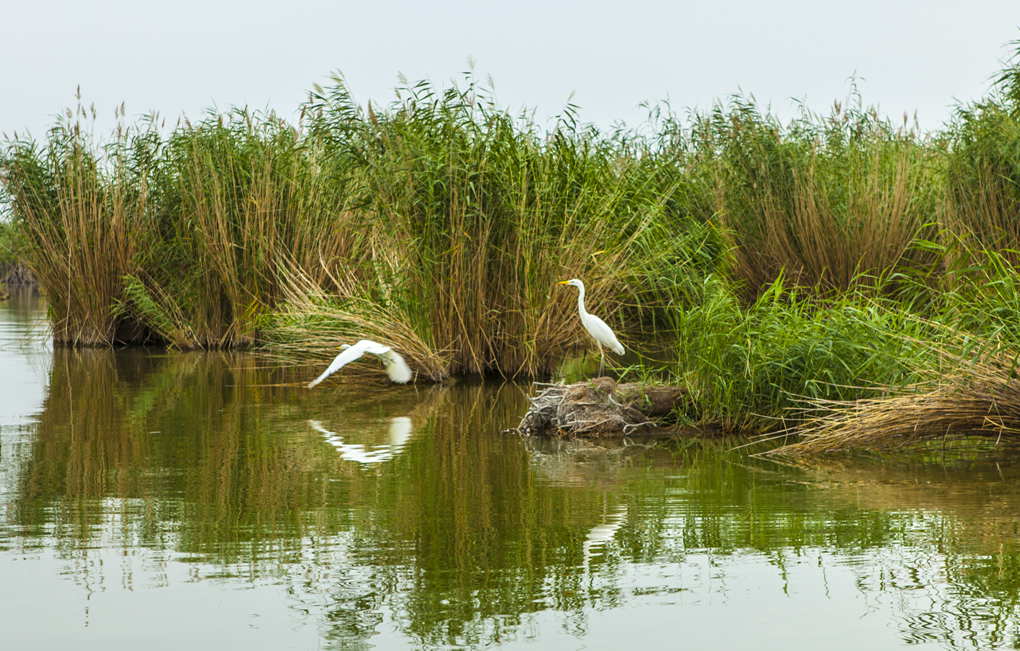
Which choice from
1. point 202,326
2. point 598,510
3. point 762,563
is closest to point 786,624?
point 762,563

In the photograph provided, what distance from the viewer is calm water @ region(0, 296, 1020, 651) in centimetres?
345

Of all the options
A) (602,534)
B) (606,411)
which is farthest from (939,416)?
(602,534)

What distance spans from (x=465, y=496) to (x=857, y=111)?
36.2ft

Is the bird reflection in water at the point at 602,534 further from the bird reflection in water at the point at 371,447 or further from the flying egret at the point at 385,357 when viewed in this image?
the flying egret at the point at 385,357

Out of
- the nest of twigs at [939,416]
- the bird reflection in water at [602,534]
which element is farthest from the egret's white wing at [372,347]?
the bird reflection in water at [602,534]

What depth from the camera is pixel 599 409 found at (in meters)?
7.50

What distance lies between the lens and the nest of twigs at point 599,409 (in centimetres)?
742

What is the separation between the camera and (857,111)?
15.1 metres

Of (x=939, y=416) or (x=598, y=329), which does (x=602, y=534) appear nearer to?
(x=939, y=416)

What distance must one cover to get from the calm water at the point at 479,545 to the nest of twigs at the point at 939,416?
0.38 m

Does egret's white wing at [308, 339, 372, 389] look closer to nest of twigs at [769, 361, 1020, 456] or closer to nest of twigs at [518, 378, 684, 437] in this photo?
nest of twigs at [518, 378, 684, 437]

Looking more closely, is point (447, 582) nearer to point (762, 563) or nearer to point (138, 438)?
point (762, 563)

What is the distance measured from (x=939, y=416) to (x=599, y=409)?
1949mm

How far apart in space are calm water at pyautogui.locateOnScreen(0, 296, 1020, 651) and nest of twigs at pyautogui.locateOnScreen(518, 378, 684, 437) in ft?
0.98
